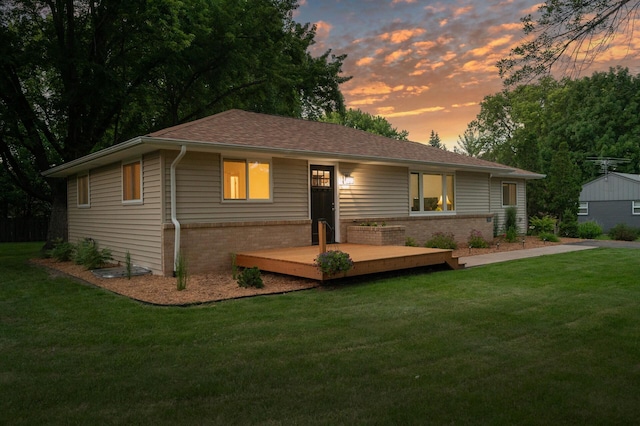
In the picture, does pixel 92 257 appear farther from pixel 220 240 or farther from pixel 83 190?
pixel 83 190

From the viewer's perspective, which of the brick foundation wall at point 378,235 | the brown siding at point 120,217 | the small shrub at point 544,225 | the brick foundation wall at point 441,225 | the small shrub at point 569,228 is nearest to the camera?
the brown siding at point 120,217

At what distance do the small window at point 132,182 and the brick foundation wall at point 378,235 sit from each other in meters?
5.42

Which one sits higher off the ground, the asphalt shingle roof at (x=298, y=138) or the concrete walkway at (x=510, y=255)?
the asphalt shingle roof at (x=298, y=138)

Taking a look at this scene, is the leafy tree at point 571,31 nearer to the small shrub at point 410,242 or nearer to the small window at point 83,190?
the small shrub at point 410,242

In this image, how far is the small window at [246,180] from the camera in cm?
1000

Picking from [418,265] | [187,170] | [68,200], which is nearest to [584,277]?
[418,265]

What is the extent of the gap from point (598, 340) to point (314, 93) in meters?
19.4

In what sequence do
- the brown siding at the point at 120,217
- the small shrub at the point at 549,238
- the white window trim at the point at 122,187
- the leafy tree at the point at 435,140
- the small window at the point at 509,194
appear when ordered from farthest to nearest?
the leafy tree at the point at 435,140 < the small window at the point at 509,194 < the small shrub at the point at 549,238 < the white window trim at the point at 122,187 < the brown siding at the point at 120,217

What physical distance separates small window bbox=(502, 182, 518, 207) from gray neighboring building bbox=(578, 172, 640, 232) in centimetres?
1171

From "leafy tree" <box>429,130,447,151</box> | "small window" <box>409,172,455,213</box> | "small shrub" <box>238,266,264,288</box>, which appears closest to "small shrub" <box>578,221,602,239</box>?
"small window" <box>409,172,455,213</box>

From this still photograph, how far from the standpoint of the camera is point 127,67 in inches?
645

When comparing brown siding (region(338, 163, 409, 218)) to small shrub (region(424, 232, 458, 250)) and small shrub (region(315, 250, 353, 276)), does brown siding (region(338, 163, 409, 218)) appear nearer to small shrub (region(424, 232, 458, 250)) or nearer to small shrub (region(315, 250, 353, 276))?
small shrub (region(424, 232, 458, 250))

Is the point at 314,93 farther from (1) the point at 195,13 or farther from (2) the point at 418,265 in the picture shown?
(2) the point at 418,265

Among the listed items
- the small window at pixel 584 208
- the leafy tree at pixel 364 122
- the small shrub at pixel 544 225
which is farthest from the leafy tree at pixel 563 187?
the leafy tree at pixel 364 122
